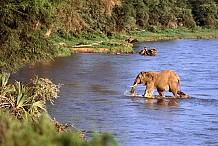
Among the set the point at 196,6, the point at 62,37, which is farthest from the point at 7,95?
the point at 196,6

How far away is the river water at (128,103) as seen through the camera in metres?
16.5

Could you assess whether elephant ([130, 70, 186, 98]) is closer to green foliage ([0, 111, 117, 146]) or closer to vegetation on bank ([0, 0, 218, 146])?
vegetation on bank ([0, 0, 218, 146])

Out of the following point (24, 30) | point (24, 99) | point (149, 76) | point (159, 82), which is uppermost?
point (24, 30)

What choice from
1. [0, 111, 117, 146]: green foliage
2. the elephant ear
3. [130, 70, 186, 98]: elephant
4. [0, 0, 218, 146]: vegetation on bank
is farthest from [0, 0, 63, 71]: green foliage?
[0, 111, 117, 146]: green foliage

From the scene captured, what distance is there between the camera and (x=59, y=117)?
18.5 metres

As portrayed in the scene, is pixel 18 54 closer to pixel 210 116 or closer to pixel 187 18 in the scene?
pixel 210 116

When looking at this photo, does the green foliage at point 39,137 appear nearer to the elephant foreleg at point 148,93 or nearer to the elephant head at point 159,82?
the elephant foreleg at point 148,93

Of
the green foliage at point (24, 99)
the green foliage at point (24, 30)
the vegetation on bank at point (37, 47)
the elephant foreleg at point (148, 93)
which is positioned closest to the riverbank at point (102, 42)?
the vegetation on bank at point (37, 47)

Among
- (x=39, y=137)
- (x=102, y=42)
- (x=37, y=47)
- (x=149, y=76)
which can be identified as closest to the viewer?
(x=39, y=137)

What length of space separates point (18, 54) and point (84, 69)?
1588cm

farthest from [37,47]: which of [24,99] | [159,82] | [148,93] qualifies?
[159,82]

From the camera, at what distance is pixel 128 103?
21828 millimetres

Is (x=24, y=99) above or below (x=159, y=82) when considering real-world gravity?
above

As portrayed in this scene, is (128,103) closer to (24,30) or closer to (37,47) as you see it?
(37,47)
